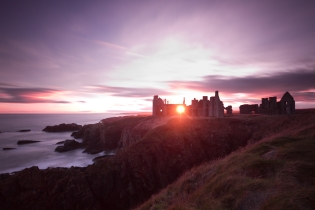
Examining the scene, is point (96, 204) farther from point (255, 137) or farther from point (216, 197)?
point (255, 137)

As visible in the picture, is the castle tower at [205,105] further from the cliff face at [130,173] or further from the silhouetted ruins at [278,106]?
the silhouetted ruins at [278,106]

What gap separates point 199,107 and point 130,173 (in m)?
28.4

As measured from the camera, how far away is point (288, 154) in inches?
393

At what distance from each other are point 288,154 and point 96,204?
1716 centimetres

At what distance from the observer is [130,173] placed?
20.7m

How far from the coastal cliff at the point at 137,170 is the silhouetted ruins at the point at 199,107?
6.99 m

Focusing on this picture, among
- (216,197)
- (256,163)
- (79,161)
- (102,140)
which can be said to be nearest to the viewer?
(216,197)

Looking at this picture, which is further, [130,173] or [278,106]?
[278,106]

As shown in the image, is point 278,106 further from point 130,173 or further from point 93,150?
point 93,150

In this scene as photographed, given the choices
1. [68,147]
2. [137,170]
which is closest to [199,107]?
[137,170]

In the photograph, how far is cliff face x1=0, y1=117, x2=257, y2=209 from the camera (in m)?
17.5

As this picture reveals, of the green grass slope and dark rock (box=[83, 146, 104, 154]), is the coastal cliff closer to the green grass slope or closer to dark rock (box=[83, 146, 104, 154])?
the green grass slope

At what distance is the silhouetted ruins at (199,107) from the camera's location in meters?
37.8

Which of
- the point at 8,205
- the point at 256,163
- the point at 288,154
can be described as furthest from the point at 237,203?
the point at 8,205
